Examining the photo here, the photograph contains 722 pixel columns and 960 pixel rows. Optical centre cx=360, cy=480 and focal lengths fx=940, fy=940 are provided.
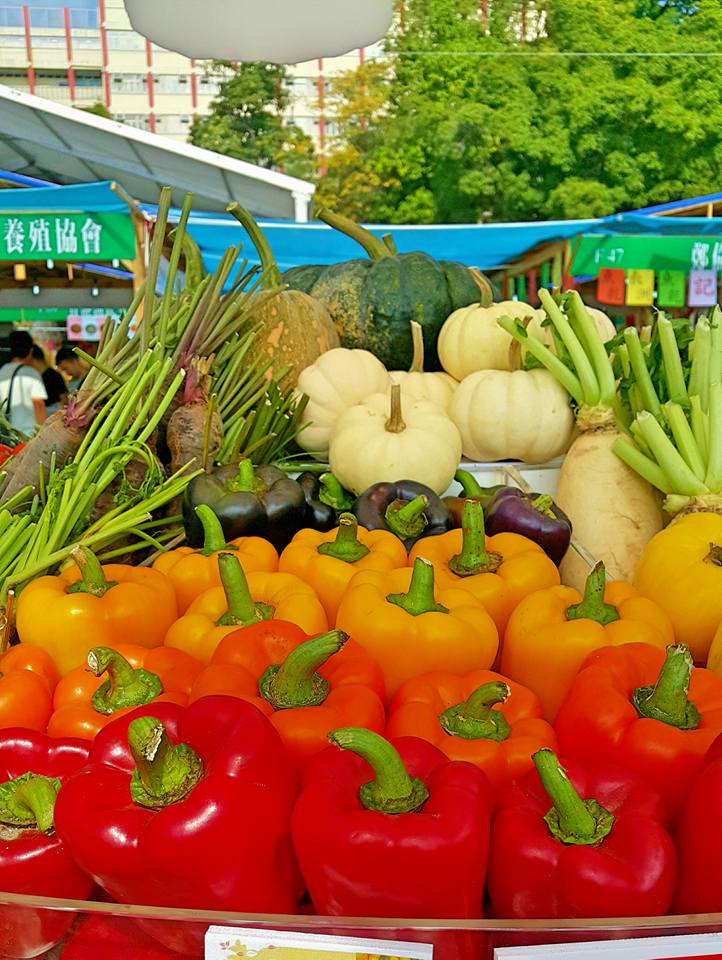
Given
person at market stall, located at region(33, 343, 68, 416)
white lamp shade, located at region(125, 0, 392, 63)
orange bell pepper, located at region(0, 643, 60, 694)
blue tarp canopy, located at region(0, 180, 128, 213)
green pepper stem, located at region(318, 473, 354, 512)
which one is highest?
white lamp shade, located at region(125, 0, 392, 63)

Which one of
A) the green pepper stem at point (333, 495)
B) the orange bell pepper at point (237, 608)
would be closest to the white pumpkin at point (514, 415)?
the green pepper stem at point (333, 495)

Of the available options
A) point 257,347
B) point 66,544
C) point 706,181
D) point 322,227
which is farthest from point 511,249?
point 706,181

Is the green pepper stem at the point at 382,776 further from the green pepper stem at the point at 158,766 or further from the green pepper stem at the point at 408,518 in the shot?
the green pepper stem at the point at 408,518

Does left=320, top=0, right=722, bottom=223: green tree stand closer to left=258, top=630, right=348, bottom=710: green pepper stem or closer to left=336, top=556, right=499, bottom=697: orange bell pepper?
left=336, top=556, right=499, bottom=697: orange bell pepper

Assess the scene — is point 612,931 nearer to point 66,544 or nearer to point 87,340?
point 66,544

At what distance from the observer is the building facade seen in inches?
464

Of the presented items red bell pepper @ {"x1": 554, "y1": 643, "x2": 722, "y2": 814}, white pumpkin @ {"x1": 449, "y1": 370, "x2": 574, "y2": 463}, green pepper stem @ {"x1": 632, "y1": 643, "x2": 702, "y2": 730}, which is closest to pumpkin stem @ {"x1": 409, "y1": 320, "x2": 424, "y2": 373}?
white pumpkin @ {"x1": 449, "y1": 370, "x2": 574, "y2": 463}

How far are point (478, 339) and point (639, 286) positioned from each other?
22.0 ft

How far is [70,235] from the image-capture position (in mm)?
6137

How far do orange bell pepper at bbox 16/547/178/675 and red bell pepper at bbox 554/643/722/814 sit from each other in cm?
85

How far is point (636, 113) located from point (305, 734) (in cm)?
1821

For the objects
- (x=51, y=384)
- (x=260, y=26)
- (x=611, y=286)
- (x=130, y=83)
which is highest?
(x=130, y=83)

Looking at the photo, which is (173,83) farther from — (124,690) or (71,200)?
(124,690)

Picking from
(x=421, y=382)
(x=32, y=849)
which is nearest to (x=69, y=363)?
(x=421, y=382)
